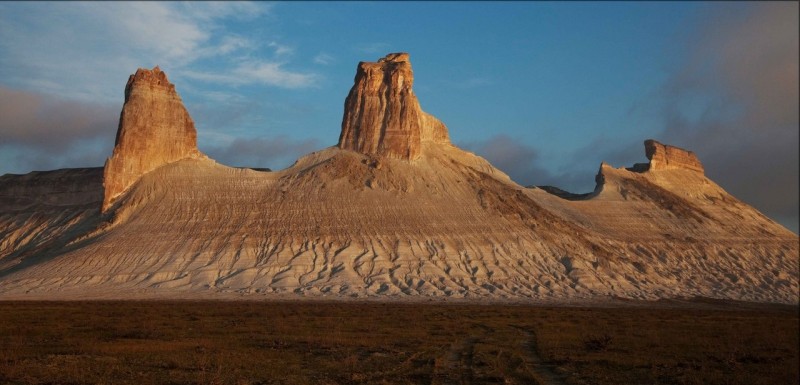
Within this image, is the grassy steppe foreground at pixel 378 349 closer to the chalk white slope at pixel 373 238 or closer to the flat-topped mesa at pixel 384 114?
the chalk white slope at pixel 373 238

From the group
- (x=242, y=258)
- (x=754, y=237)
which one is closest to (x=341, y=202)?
(x=242, y=258)

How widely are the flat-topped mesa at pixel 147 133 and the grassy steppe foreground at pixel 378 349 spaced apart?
48.5 metres

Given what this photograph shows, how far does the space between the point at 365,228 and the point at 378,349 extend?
5672 centimetres

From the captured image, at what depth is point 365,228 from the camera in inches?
3339

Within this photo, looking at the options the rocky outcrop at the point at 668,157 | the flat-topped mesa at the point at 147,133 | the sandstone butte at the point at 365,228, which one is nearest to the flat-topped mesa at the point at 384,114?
the sandstone butte at the point at 365,228

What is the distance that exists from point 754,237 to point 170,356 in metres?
95.5

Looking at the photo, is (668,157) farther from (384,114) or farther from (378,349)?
(378,349)

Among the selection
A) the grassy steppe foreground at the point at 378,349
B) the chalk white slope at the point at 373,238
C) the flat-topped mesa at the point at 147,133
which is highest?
the flat-topped mesa at the point at 147,133

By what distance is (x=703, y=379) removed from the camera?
21688mm

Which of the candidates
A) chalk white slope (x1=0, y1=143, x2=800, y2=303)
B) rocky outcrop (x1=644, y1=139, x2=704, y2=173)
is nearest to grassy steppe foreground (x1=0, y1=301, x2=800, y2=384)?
chalk white slope (x1=0, y1=143, x2=800, y2=303)

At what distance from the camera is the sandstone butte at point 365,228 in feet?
248

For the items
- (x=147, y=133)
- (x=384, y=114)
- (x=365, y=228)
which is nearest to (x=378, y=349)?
(x=365, y=228)

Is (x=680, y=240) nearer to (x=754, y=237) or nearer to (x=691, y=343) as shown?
(x=754, y=237)

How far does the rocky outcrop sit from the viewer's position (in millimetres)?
117312
